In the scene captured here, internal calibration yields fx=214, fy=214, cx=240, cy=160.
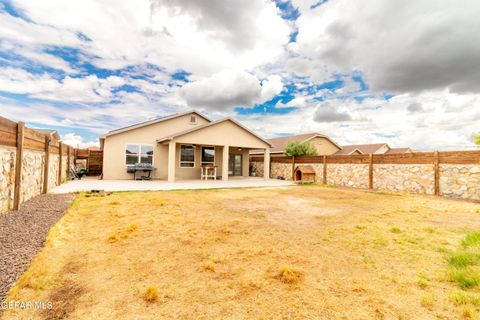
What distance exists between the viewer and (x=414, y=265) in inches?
128

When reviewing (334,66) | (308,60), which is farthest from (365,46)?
(308,60)

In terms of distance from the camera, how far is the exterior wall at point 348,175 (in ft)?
46.1

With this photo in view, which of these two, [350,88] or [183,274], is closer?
[183,274]

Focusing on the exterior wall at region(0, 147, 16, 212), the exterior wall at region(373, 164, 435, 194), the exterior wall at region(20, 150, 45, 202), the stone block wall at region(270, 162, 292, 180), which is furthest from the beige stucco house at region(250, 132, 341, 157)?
the exterior wall at region(0, 147, 16, 212)

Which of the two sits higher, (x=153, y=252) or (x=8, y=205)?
(x=8, y=205)

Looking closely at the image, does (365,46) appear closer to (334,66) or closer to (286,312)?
(334,66)

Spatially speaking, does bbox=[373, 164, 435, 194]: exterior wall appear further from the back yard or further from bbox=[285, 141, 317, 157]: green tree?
bbox=[285, 141, 317, 157]: green tree

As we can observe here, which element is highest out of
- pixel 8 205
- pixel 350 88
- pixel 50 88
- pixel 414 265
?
pixel 350 88

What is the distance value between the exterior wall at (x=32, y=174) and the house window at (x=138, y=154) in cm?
739

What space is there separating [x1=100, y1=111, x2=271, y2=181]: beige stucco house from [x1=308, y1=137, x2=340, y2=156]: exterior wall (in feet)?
36.4

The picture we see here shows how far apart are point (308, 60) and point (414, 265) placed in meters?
15.1

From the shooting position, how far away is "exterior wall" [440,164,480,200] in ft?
31.2

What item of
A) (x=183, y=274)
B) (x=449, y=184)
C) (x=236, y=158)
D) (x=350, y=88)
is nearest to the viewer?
(x=183, y=274)

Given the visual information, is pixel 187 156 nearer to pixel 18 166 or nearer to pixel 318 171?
pixel 318 171
